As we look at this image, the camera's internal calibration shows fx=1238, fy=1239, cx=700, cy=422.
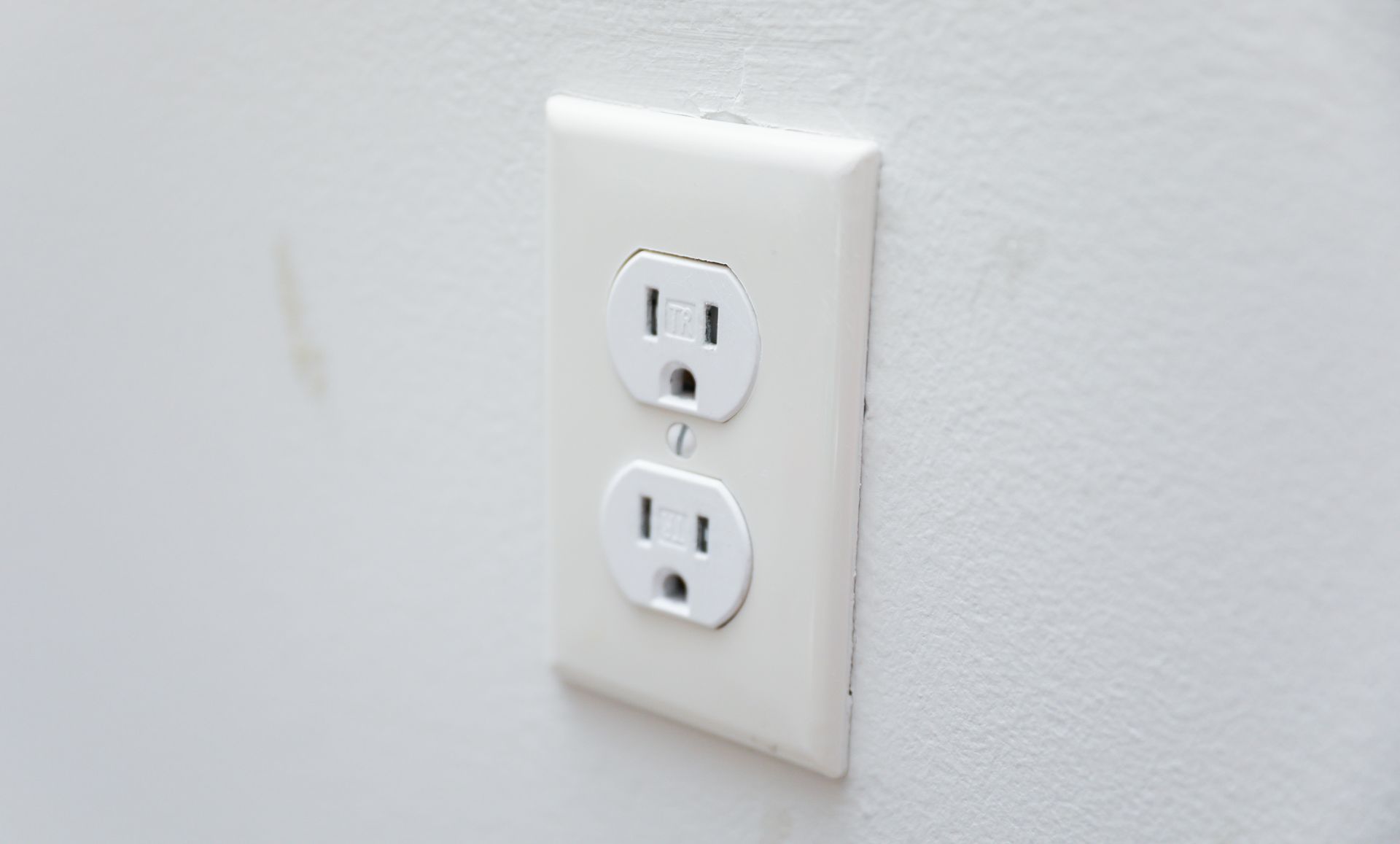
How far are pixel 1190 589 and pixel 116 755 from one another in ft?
1.69

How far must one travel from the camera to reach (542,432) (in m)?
0.44

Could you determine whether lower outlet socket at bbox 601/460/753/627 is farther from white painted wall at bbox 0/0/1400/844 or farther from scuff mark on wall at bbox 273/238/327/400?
scuff mark on wall at bbox 273/238/327/400

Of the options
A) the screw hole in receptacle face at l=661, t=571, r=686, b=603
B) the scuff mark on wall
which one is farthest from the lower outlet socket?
the scuff mark on wall

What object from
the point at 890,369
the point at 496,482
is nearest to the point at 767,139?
the point at 890,369

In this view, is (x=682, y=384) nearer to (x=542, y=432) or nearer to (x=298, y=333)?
(x=542, y=432)

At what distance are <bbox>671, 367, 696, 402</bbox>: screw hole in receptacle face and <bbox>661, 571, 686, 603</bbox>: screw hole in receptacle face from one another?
60 mm

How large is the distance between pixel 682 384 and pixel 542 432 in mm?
75

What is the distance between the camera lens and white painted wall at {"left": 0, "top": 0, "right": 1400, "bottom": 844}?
0.30 metres

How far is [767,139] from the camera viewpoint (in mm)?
354

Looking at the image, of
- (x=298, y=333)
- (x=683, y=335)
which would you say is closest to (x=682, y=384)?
(x=683, y=335)

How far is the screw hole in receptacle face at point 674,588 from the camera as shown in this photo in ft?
1.33

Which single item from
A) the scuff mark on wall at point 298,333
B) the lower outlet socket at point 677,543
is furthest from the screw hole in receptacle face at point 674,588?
the scuff mark on wall at point 298,333

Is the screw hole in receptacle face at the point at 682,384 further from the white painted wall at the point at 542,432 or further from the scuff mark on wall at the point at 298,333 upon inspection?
the scuff mark on wall at the point at 298,333

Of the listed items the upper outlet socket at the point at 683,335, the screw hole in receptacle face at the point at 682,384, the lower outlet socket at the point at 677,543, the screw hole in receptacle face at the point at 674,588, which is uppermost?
the upper outlet socket at the point at 683,335
